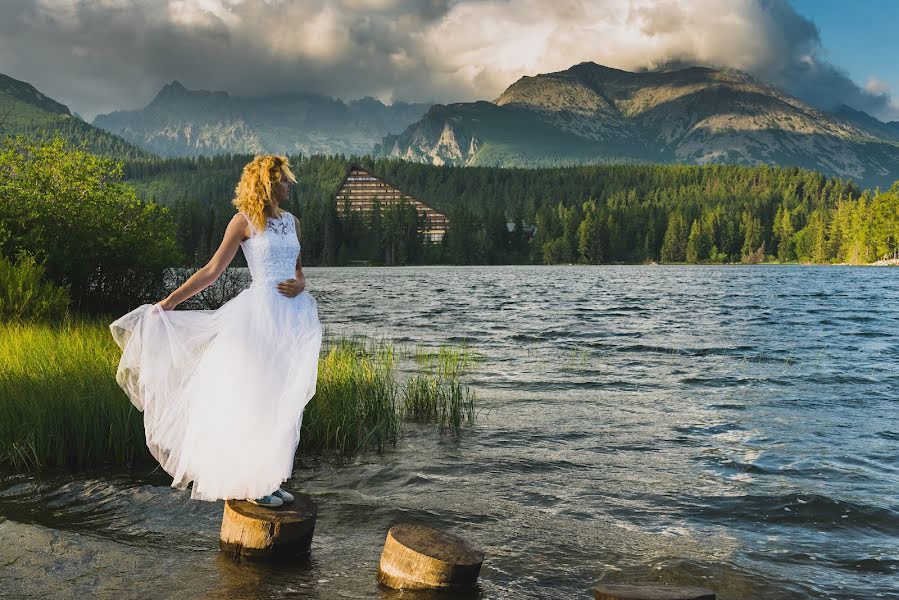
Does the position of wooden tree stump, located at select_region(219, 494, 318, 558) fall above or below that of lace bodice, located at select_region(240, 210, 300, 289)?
below

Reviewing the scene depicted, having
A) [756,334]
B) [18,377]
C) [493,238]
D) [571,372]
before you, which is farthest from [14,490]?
[493,238]

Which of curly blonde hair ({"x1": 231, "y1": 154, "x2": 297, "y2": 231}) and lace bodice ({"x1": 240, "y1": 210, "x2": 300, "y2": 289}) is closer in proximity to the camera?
curly blonde hair ({"x1": 231, "y1": 154, "x2": 297, "y2": 231})

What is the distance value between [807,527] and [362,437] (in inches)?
260

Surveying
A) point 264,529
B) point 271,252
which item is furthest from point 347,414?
point 271,252

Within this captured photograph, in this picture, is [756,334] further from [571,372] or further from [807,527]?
[807,527]

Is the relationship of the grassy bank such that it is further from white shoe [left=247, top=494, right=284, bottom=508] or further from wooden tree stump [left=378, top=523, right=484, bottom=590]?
wooden tree stump [left=378, top=523, right=484, bottom=590]

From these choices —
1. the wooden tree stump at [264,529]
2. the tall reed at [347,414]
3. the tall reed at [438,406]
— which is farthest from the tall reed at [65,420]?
the tall reed at [438,406]

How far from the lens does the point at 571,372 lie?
21.7 meters

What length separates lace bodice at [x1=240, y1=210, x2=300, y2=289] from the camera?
6797 millimetres

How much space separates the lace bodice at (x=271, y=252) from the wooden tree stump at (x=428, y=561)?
2507 mm

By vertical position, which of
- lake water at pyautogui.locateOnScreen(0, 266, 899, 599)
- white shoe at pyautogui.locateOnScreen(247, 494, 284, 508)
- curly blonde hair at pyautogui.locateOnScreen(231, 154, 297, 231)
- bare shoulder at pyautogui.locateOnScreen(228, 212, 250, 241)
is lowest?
lake water at pyautogui.locateOnScreen(0, 266, 899, 599)

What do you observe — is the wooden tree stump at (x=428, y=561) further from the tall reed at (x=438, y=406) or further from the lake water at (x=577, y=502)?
the tall reed at (x=438, y=406)

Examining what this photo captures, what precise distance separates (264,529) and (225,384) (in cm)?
133

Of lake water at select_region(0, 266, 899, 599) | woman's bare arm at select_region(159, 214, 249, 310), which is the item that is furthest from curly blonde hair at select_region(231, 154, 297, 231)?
lake water at select_region(0, 266, 899, 599)
